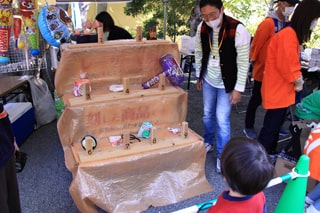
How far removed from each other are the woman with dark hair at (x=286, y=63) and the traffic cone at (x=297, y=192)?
918 mm

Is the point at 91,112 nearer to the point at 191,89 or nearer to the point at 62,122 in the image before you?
the point at 62,122

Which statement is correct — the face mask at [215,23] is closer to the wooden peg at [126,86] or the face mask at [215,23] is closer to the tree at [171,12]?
the wooden peg at [126,86]

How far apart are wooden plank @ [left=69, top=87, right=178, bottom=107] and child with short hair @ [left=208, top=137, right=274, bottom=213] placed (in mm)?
1293

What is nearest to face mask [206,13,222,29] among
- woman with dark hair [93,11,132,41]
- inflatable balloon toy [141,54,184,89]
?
inflatable balloon toy [141,54,184,89]

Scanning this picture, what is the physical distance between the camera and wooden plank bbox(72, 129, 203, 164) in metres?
1.98

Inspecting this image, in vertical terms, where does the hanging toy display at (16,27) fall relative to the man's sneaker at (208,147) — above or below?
above

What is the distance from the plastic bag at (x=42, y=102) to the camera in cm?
333

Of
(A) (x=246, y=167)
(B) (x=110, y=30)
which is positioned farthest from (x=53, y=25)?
(A) (x=246, y=167)

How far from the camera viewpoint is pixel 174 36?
6.98 metres

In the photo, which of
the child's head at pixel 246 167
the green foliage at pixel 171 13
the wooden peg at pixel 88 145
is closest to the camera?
the child's head at pixel 246 167

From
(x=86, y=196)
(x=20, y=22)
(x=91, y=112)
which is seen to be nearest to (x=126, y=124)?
(x=91, y=112)

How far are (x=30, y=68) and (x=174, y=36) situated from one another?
173 inches

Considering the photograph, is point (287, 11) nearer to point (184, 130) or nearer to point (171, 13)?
point (184, 130)

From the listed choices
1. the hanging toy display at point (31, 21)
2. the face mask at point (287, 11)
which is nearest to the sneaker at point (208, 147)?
the face mask at point (287, 11)
